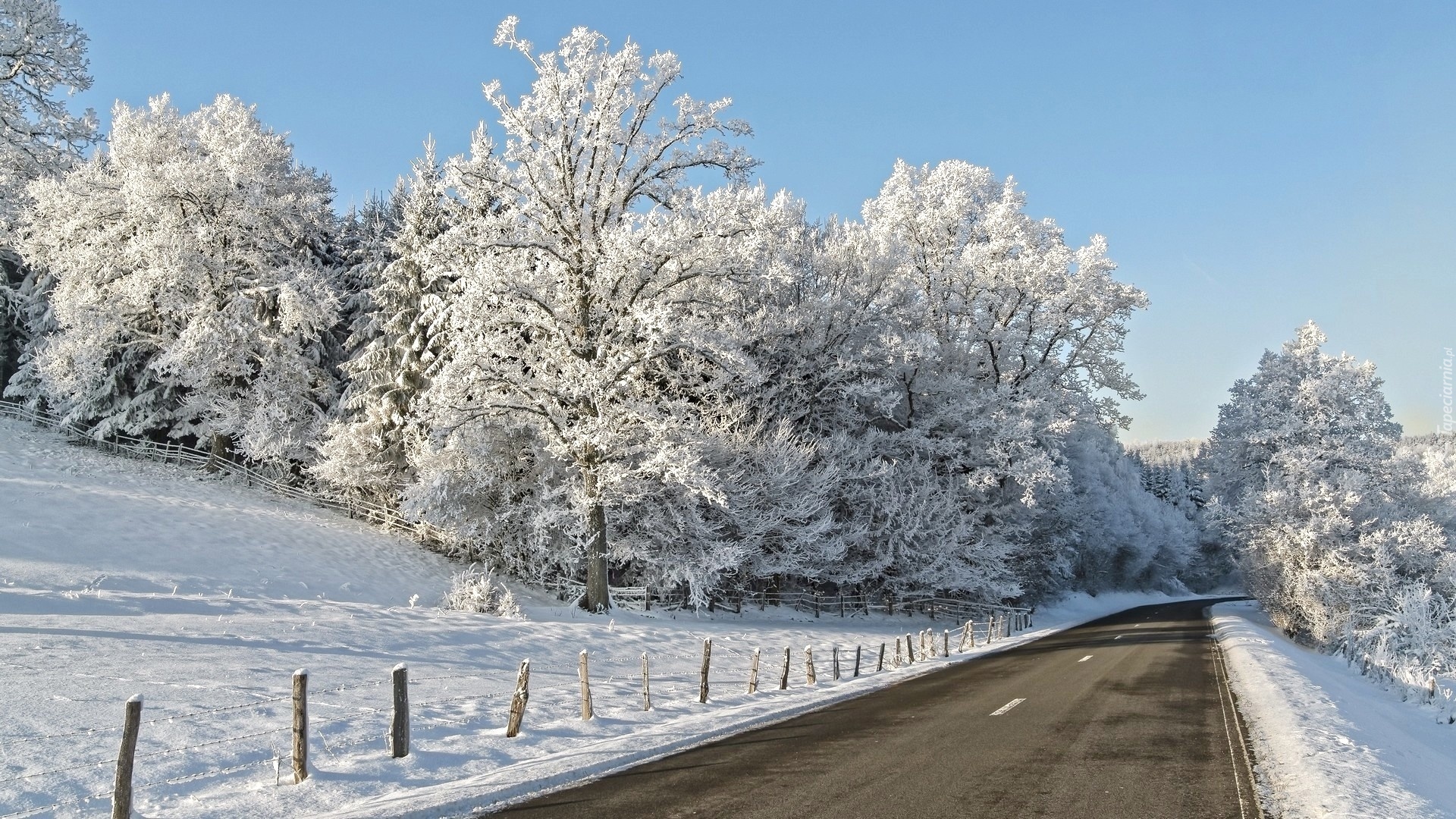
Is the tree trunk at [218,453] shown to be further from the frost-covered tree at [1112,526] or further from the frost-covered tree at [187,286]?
the frost-covered tree at [1112,526]

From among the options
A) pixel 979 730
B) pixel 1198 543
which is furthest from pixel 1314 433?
pixel 1198 543

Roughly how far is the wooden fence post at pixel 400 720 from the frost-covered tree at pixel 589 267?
39.6 ft

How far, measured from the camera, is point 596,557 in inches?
944

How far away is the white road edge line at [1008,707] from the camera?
12586mm

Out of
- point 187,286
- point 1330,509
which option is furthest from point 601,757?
point 1330,509

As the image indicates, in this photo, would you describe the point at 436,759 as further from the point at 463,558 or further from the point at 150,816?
the point at 463,558

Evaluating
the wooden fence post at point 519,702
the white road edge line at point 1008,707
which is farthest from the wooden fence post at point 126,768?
the white road edge line at point 1008,707

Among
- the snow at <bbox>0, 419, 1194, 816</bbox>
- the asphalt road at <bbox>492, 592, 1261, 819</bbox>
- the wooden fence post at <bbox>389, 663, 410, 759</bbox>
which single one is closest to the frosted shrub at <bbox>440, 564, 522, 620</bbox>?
the snow at <bbox>0, 419, 1194, 816</bbox>

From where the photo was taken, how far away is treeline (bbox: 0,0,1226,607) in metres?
22.6

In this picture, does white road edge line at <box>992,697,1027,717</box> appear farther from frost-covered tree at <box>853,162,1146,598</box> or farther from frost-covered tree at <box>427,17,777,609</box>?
frost-covered tree at <box>853,162,1146,598</box>

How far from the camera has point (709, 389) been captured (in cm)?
2978

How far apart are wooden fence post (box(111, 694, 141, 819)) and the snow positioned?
0.51m

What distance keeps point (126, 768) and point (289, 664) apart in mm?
6617

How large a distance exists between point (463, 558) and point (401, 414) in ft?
19.0
